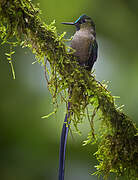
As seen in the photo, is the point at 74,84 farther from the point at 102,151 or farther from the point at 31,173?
the point at 31,173

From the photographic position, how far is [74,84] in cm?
134

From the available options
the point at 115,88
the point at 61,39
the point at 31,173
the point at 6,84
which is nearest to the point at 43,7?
the point at 6,84

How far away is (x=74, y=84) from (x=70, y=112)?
151 millimetres

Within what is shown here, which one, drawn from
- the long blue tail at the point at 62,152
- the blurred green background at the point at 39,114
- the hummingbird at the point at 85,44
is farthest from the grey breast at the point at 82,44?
the blurred green background at the point at 39,114

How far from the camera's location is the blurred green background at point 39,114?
3.32m

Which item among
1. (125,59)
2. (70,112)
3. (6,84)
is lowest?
(70,112)

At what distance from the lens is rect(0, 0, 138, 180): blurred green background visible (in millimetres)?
3318

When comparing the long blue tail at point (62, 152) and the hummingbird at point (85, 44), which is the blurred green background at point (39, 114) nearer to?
the hummingbird at point (85, 44)

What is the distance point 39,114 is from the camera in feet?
11.2

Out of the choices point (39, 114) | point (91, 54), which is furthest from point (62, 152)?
point (39, 114)

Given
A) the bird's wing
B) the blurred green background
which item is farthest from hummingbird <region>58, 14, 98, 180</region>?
the blurred green background

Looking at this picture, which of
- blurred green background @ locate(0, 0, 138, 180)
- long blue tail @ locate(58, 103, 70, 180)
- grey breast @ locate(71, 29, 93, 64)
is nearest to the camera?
long blue tail @ locate(58, 103, 70, 180)

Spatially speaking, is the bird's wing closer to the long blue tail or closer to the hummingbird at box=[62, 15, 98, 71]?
the hummingbird at box=[62, 15, 98, 71]

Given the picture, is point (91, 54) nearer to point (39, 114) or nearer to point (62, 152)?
point (62, 152)
